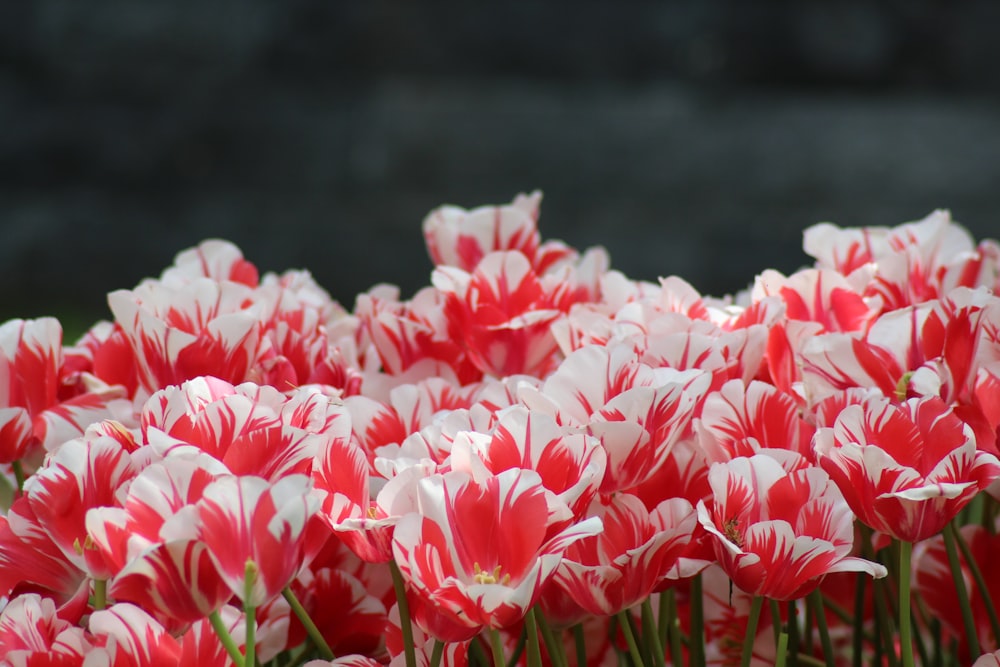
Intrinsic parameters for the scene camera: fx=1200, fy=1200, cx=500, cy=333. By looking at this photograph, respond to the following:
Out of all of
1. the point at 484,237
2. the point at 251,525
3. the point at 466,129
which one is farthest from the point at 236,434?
the point at 466,129

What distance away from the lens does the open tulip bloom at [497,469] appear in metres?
0.32

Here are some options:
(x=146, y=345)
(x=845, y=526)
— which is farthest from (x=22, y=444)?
(x=845, y=526)

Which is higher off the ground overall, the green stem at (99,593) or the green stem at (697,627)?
the green stem at (99,593)

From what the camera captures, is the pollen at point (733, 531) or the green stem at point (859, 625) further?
the green stem at point (859, 625)

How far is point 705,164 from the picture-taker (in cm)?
242

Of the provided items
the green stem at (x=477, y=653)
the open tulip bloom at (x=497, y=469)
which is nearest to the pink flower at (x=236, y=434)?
the open tulip bloom at (x=497, y=469)

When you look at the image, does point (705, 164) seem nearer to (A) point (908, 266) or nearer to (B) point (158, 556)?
(A) point (908, 266)

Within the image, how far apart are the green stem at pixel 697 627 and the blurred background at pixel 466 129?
6.40ft

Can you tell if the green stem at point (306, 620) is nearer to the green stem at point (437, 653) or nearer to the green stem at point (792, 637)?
the green stem at point (437, 653)

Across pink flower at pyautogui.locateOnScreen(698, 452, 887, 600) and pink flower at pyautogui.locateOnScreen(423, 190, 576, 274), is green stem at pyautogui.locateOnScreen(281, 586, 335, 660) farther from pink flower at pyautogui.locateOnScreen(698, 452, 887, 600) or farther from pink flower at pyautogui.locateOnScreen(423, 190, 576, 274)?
pink flower at pyautogui.locateOnScreen(423, 190, 576, 274)

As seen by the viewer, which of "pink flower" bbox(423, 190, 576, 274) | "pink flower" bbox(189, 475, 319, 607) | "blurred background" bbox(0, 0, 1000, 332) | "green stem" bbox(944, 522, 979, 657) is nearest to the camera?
"pink flower" bbox(189, 475, 319, 607)

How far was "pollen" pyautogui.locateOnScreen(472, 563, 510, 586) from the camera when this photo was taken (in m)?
0.33

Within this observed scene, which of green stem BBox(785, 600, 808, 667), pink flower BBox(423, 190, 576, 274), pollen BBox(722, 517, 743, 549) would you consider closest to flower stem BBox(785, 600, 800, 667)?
green stem BBox(785, 600, 808, 667)

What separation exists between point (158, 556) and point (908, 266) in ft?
1.10
